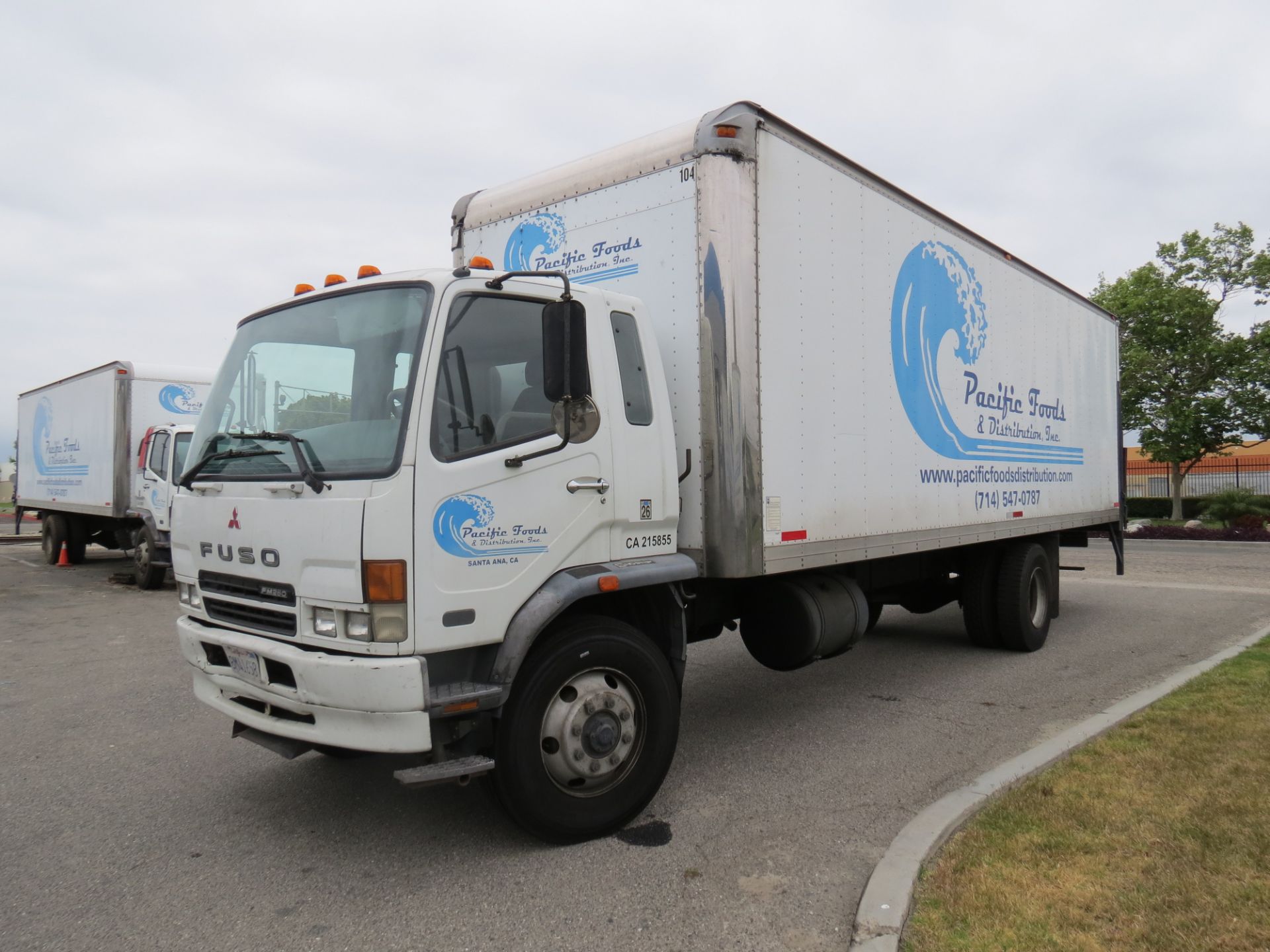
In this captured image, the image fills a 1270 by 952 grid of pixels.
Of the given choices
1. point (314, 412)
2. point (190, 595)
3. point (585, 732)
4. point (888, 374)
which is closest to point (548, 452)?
point (314, 412)

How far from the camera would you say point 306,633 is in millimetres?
3609

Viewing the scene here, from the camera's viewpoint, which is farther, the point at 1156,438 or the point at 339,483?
the point at 1156,438

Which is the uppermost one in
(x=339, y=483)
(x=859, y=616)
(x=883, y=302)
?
(x=883, y=302)

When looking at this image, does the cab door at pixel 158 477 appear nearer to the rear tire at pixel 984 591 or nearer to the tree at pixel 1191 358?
the rear tire at pixel 984 591

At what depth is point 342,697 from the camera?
3.48m

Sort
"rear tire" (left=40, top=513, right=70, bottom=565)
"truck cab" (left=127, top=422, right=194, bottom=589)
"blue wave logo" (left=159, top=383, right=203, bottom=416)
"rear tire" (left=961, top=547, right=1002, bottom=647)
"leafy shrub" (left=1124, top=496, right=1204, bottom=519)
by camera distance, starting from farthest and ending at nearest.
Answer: "leafy shrub" (left=1124, top=496, right=1204, bottom=519)
"rear tire" (left=40, top=513, right=70, bottom=565)
"blue wave logo" (left=159, top=383, right=203, bottom=416)
"truck cab" (left=127, top=422, right=194, bottom=589)
"rear tire" (left=961, top=547, right=1002, bottom=647)

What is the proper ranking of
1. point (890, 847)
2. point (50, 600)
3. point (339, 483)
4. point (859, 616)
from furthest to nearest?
point (50, 600)
point (859, 616)
point (890, 847)
point (339, 483)

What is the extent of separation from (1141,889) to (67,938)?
3895 mm

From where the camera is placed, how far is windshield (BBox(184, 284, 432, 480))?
366 centimetres

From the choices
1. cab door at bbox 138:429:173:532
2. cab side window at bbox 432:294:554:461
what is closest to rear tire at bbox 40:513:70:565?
cab door at bbox 138:429:173:532

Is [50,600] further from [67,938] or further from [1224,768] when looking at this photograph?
[1224,768]

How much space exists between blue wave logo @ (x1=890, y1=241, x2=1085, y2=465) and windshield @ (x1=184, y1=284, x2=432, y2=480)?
11.6 feet

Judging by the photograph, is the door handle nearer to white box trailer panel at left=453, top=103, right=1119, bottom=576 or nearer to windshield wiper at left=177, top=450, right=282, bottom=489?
white box trailer panel at left=453, top=103, right=1119, bottom=576

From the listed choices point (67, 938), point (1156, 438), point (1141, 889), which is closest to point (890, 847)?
point (1141, 889)
